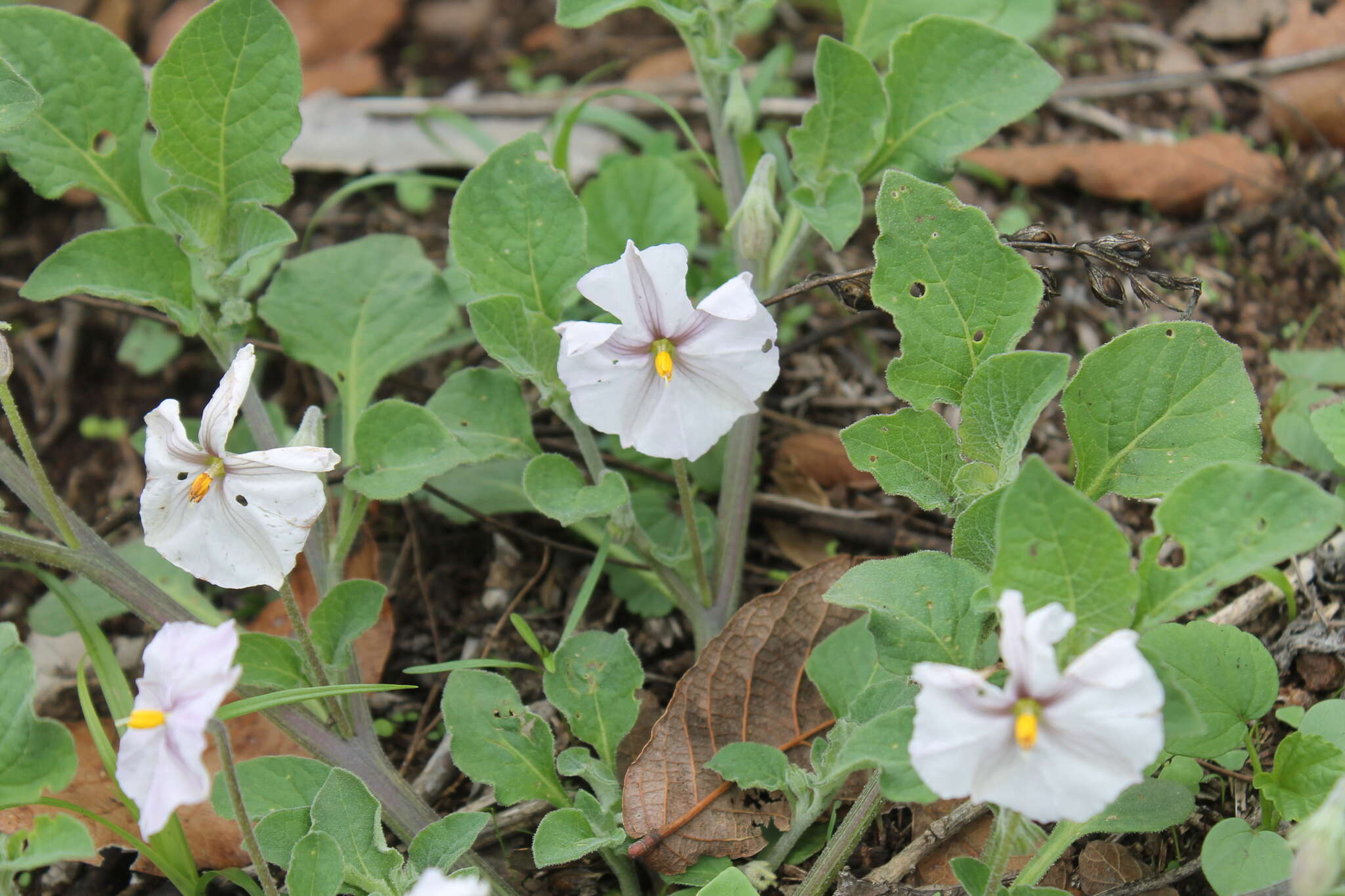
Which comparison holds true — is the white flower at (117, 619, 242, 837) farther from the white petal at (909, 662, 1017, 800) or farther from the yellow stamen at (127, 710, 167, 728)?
the white petal at (909, 662, 1017, 800)

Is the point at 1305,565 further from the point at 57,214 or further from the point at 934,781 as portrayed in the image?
the point at 57,214

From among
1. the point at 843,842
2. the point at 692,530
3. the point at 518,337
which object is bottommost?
the point at 843,842

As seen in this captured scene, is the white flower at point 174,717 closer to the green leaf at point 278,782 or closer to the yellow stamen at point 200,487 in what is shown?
the yellow stamen at point 200,487

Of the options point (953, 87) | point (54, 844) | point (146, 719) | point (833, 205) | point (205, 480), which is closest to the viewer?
point (146, 719)

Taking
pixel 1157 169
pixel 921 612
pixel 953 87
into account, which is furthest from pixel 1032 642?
pixel 1157 169

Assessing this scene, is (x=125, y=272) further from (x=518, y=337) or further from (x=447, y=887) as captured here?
(x=447, y=887)

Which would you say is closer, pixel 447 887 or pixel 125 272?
pixel 447 887

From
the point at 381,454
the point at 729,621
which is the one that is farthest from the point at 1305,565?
the point at 381,454

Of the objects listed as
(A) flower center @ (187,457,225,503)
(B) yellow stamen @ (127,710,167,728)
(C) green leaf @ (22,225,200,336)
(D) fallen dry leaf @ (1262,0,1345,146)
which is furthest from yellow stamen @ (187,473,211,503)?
(D) fallen dry leaf @ (1262,0,1345,146)
